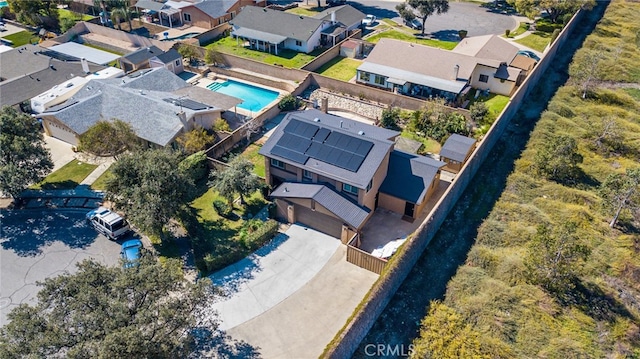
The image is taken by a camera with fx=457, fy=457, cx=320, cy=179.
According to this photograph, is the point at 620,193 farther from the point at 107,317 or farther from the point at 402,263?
the point at 107,317

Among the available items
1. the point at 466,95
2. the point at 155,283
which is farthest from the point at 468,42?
the point at 155,283

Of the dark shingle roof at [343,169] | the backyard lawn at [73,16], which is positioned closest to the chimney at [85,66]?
the backyard lawn at [73,16]

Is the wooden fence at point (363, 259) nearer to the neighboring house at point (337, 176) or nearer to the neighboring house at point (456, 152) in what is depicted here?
the neighboring house at point (337, 176)

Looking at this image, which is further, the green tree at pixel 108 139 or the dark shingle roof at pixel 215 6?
the dark shingle roof at pixel 215 6

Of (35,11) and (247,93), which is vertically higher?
(35,11)

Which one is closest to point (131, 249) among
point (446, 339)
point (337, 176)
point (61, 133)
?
point (337, 176)

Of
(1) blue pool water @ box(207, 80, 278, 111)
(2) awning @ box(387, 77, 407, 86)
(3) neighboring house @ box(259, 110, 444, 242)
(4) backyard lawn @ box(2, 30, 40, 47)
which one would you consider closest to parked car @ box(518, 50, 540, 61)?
(2) awning @ box(387, 77, 407, 86)
